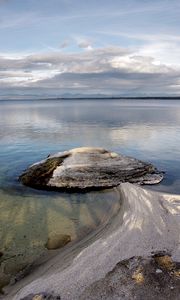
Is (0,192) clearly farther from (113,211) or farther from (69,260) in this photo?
(69,260)

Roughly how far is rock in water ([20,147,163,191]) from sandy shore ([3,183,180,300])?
588cm

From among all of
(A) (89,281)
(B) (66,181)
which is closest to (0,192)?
(B) (66,181)

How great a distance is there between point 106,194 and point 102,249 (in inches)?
352

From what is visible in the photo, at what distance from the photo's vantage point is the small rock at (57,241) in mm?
15922

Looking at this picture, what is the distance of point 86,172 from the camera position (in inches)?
971

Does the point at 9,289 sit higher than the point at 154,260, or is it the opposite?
Result: the point at 154,260

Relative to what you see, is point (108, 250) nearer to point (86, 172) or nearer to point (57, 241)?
point (57, 241)

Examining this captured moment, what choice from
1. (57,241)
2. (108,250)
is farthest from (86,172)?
(108,250)

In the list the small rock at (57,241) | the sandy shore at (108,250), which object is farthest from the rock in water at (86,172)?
the small rock at (57,241)

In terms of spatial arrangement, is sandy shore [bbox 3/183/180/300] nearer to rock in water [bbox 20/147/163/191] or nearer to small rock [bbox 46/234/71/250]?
small rock [bbox 46/234/71/250]

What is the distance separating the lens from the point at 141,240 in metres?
14.4

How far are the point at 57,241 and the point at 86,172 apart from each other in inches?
345

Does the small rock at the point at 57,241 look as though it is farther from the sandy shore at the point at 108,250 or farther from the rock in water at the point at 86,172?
the rock in water at the point at 86,172

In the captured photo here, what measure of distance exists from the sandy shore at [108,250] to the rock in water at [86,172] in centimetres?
588
